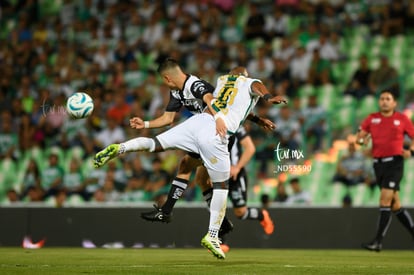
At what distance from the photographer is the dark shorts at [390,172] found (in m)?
12.9

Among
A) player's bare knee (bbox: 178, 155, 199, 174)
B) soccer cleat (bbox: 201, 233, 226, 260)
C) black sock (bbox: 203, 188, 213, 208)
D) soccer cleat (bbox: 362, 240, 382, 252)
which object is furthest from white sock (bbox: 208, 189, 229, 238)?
soccer cleat (bbox: 362, 240, 382, 252)

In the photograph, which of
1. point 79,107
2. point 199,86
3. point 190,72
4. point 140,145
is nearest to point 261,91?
point 199,86

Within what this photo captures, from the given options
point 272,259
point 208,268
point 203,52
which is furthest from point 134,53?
point 208,268

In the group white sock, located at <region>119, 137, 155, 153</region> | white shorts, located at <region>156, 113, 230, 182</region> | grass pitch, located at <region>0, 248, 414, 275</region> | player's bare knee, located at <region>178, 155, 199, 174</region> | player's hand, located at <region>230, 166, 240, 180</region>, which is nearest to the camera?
grass pitch, located at <region>0, 248, 414, 275</region>

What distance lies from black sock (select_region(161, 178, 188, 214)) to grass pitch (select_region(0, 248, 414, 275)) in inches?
25.1

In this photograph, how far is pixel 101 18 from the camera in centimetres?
2230

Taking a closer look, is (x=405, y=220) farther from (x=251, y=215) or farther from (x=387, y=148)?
(x=251, y=215)

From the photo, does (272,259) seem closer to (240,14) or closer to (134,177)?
(134,177)

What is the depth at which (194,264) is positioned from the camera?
1016 centimetres

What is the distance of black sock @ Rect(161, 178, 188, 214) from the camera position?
10836mm

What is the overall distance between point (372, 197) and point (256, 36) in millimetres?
5654

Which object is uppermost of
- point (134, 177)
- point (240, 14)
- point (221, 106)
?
point (240, 14)

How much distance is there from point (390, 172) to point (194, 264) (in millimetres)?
4059

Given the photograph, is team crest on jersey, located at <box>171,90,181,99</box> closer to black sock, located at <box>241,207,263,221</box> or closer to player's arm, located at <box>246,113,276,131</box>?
player's arm, located at <box>246,113,276,131</box>
